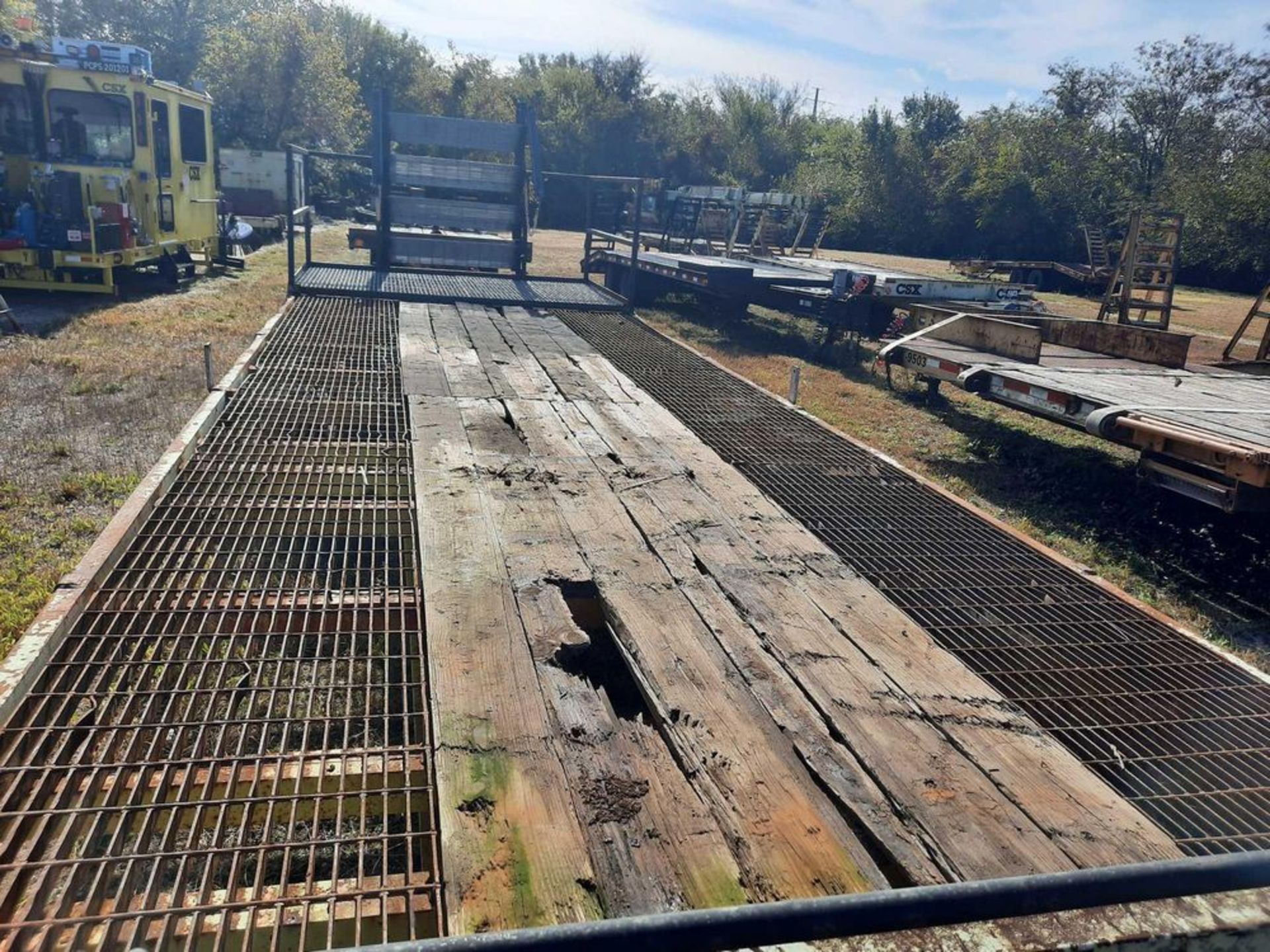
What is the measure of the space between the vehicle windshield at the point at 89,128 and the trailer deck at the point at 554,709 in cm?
916

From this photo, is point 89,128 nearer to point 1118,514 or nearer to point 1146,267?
point 1118,514

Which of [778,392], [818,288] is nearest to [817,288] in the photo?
[818,288]

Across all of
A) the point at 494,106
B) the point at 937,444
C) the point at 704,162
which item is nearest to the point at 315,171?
the point at 494,106

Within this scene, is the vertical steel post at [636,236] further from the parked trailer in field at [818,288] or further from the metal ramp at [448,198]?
the metal ramp at [448,198]

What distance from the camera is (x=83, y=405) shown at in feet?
24.1

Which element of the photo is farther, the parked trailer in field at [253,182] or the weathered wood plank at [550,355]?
the parked trailer in field at [253,182]

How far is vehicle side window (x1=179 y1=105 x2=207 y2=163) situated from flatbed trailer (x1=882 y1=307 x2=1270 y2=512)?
11308mm

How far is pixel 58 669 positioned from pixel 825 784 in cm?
242

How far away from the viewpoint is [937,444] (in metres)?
8.62

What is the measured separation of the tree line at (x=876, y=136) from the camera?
30562mm

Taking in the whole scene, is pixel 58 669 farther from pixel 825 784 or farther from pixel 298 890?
pixel 825 784

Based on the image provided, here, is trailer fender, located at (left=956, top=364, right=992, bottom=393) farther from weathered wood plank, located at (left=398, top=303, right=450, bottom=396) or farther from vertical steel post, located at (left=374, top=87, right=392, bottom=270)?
vertical steel post, located at (left=374, top=87, right=392, bottom=270)

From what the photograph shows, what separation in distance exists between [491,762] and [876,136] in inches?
1601

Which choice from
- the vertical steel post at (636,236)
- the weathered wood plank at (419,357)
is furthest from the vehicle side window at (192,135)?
the vertical steel post at (636,236)
